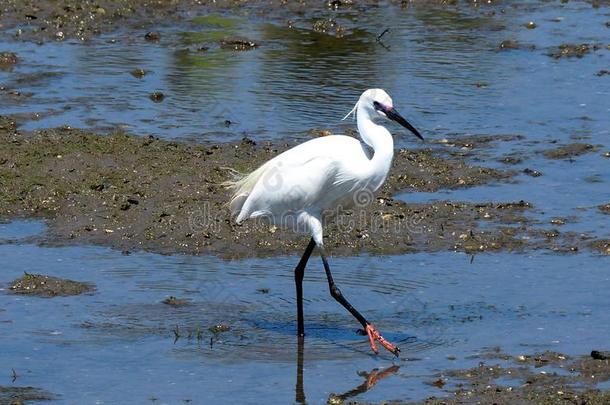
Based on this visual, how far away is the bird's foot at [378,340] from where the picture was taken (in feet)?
27.2

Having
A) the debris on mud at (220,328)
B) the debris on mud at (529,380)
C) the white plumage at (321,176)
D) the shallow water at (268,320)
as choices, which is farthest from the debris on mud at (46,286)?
the debris on mud at (529,380)

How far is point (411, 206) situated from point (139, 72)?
5.27 metres

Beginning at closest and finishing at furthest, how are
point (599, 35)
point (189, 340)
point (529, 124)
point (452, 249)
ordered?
point (189, 340), point (452, 249), point (529, 124), point (599, 35)

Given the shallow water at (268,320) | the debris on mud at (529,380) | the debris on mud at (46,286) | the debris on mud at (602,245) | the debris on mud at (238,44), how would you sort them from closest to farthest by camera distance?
1. the debris on mud at (529,380)
2. the shallow water at (268,320)
3. the debris on mud at (46,286)
4. the debris on mud at (602,245)
5. the debris on mud at (238,44)

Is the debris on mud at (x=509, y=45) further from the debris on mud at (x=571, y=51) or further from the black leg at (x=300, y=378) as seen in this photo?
the black leg at (x=300, y=378)

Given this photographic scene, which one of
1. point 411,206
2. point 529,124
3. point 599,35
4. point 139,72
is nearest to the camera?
point 411,206

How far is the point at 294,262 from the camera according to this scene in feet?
32.7

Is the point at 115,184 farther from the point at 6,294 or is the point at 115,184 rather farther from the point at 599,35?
the point at 599,35

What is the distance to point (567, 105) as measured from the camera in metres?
13.8

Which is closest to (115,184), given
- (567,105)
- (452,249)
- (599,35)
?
(452,249)

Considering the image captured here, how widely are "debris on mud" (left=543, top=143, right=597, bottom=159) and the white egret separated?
359 centimetres

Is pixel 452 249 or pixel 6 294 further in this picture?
pixel 452 249

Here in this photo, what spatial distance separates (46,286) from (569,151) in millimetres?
5214

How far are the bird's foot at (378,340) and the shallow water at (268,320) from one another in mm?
66
